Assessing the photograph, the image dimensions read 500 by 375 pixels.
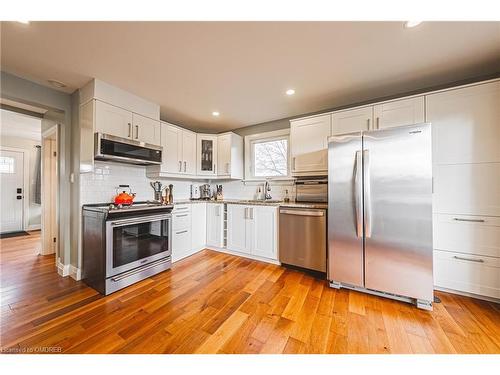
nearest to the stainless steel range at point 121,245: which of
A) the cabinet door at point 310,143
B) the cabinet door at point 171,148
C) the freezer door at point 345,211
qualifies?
the cabinet door at point 171,148

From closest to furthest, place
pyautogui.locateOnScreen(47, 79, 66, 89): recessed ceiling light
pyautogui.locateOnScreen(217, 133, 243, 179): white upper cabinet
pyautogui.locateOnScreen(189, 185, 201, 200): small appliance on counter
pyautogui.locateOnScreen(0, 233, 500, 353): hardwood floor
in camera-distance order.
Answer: pyautogui.locateOnScreen(0, 233, 500, 353): hardwood floor, pyautogui.locateOnScreen(47, 79, 66, 89): recessed ceiling light, pyautogui.locateOnScreen(217, 133, 243, 179): white upper cabinet, pyautogui.locateOnScreen(189, 185, 201, 200): small appliance on counter

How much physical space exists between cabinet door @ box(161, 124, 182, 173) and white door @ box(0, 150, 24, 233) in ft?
15.4

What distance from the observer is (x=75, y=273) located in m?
2.42

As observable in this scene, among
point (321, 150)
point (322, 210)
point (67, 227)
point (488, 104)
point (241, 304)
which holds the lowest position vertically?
point (241, 304)

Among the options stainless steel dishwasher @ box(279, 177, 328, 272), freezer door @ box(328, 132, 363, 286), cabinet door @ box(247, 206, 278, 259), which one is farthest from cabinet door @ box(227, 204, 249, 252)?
freezer door @ box(328, 132, 363, 286)

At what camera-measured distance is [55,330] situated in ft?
4.96

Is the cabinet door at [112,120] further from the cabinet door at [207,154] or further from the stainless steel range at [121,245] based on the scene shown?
the cabinet door at [207,154]

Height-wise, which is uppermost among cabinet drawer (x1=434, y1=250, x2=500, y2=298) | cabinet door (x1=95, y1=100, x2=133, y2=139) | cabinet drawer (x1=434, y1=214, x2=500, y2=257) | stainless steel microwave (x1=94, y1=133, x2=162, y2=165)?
cabinet door (x1=95, y1=100, x2=133, y2=139)

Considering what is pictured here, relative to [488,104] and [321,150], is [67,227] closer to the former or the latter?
[321,150]

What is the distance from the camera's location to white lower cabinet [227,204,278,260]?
2885 millimetres

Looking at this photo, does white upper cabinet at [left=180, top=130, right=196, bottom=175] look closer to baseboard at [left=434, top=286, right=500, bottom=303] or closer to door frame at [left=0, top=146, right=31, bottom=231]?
baseboard at [left=434, top=286, right=500, bottom=303]
